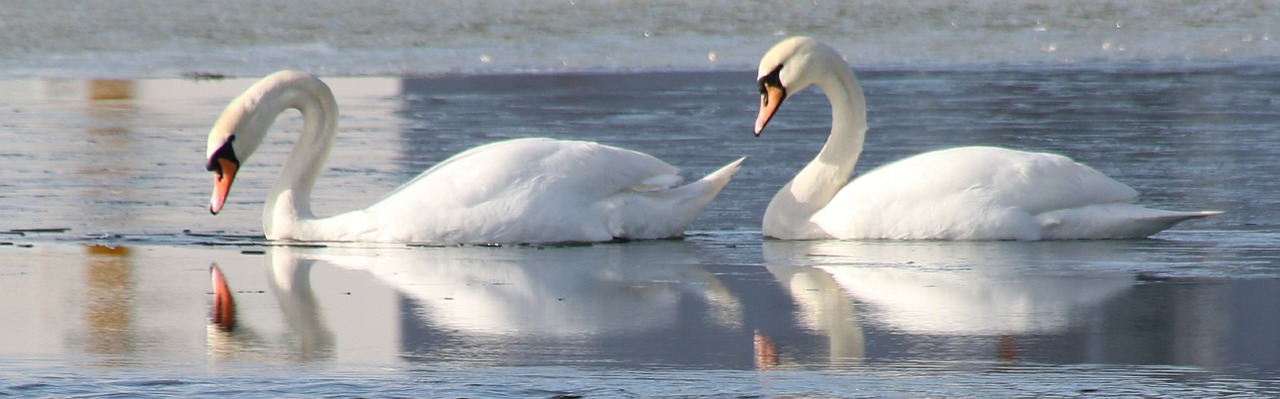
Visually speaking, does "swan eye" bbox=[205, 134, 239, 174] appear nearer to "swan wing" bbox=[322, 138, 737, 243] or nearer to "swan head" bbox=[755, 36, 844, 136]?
"swan wing" bbox=[322, 138, 737, 243]

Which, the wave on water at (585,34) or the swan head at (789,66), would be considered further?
the wave on water at (585,34)

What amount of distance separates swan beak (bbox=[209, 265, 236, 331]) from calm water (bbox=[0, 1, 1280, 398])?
0.05 m

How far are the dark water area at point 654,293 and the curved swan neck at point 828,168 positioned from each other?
0.53ft

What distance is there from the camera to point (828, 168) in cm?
785

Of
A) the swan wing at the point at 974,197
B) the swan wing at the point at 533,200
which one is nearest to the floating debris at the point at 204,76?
the swan wing at the point at 533,200

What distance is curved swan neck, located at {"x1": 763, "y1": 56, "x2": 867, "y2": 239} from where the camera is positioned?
301 inches

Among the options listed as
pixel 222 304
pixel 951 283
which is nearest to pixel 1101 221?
pixel 951 283

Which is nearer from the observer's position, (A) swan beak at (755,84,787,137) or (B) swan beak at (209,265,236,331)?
(B) swan beak at (209,265,236,331)

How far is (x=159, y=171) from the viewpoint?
10250 millimetres

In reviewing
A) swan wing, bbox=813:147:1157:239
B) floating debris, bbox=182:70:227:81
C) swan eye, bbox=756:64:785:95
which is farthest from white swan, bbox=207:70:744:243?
floating debris, bbox=182:70:227:81

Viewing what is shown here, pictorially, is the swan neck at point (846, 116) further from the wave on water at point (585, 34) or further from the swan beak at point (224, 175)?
the wave on water at point (585, 34)

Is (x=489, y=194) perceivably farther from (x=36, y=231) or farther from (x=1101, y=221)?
(x=1101, y=221)

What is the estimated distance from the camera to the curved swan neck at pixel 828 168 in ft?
25.1

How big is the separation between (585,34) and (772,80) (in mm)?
13906
